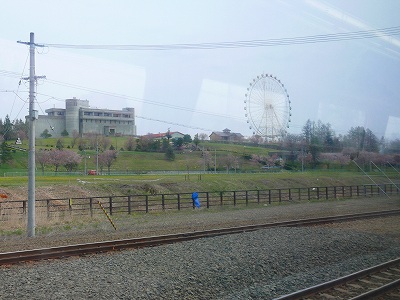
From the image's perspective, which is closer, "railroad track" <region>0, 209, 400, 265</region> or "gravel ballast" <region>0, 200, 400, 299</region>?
"gravel ballast" <region>0, 200, 400, 299</region>

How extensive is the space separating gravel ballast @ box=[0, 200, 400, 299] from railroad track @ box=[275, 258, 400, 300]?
0.54 meters

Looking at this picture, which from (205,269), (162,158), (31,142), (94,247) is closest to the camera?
(205,269)

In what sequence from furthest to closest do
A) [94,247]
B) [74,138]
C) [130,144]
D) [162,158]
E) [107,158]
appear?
[74,138] → [130,144] → [162,158] → [107,158] → [94,247]

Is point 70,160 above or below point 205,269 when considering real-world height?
above

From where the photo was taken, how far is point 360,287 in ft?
32.9

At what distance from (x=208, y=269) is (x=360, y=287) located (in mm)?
3434

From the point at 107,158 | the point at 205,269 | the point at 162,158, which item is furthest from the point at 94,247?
the point at 162,158

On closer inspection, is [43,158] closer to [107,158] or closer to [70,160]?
[70,160]

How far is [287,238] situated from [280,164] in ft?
91.4

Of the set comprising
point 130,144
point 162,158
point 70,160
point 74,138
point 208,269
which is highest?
point 74,138

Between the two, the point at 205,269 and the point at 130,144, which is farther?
the point at 130,144

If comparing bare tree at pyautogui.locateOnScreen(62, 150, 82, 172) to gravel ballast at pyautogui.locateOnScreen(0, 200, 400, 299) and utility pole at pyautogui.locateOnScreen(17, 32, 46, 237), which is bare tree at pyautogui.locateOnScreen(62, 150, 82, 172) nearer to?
utility pole at pyautogui.locateOnScreen(17, 32, 46, 237)

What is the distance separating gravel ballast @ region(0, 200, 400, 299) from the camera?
9430mm

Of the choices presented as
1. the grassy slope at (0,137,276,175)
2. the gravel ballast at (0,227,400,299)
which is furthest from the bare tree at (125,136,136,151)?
the gravel ballast at (0,227,400,299)
